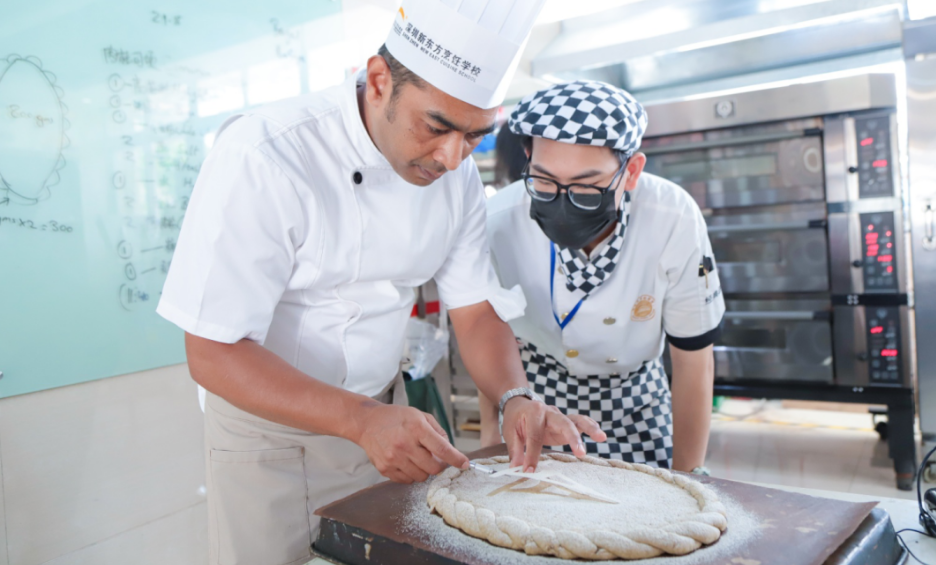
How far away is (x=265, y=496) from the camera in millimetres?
1105

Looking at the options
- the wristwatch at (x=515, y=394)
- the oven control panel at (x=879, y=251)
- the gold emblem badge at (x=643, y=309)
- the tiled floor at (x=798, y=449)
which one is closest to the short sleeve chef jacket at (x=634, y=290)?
the gold emblem badge at (x=643, y=309)

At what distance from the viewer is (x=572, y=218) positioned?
140 cm

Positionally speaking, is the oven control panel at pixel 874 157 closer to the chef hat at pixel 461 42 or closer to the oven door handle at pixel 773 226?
the oven door handle at pixel 773 226

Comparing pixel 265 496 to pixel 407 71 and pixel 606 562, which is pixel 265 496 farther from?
pixel 407 71

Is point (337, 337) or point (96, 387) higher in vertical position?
point (337, 337)

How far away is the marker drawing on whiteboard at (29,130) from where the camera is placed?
190 cm

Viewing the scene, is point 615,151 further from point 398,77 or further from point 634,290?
point 398,77

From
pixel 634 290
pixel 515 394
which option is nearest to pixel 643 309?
pixel 634 290

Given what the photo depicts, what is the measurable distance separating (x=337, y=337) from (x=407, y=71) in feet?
1.58

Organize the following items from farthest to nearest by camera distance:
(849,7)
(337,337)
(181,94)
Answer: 1. (849,7)
2. (181,94)
3. (337,337)

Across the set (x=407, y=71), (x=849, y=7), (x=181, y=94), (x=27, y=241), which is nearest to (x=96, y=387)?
(x=27, y=241)

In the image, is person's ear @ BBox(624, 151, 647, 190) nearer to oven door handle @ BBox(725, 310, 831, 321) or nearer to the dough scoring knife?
the dough scoring knife

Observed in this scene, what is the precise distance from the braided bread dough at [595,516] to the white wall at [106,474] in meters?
1.55

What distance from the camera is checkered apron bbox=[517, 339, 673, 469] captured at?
5.28 ft
